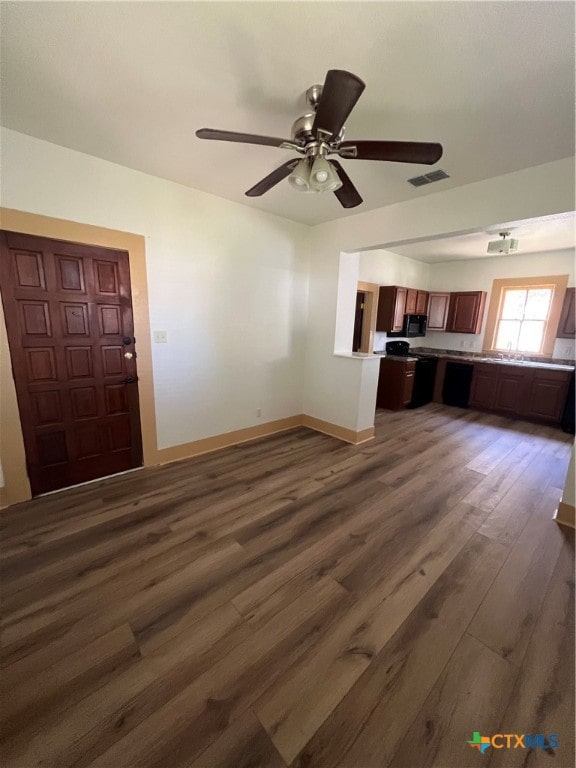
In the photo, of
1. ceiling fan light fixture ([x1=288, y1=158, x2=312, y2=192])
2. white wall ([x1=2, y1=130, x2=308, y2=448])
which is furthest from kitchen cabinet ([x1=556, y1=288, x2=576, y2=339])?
ceiling fan light fixture ([x1=288, y1=158, x2=312, y2=192])

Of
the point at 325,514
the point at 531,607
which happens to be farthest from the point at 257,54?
the point at 531,607

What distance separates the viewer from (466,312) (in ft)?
18.8

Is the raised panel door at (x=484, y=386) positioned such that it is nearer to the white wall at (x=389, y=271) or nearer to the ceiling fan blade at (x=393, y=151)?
the white wall at (x=389, y=271)

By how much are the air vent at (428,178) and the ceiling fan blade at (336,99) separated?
4.50 ft

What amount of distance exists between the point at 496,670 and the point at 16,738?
1.93 meters

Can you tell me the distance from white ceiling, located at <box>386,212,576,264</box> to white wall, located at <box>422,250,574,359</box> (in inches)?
5.4

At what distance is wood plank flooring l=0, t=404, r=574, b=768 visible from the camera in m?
1.07

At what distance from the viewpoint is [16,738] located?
3.45ft

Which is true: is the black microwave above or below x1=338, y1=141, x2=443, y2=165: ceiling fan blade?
below

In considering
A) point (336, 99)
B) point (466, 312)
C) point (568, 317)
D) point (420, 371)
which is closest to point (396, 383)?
point (420, 371)

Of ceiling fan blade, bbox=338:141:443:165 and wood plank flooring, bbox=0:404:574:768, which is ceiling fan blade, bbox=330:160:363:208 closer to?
ceiling fan blade, bbox=338:141:443:165

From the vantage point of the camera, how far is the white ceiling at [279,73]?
1228mm

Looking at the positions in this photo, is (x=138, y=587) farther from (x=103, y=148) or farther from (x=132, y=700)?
(x=103, y=148)

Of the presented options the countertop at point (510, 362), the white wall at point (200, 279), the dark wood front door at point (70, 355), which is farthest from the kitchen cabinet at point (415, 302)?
the dark wood front door at point (70, 355)
